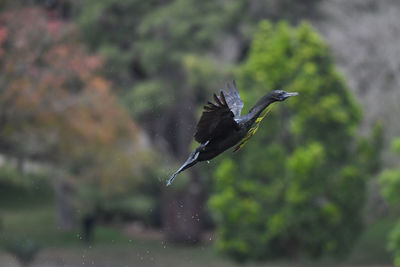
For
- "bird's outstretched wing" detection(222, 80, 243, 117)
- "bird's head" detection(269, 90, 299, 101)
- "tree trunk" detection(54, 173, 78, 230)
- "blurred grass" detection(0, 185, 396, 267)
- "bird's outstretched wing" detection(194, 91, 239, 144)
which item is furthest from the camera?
"tree trunk" detection(54, 173, 78, 230)

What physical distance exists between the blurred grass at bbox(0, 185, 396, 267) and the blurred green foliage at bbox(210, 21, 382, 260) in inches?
44.3

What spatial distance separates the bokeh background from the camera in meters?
15.6

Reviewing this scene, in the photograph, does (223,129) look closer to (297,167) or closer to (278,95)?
(278,95)

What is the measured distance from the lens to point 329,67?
16.0m

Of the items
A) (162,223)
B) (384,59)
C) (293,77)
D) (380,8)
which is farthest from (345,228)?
(162,223)

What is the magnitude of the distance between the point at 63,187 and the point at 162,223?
3090 mm

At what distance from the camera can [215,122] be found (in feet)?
17.3

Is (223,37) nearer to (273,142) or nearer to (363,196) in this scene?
(273,142)

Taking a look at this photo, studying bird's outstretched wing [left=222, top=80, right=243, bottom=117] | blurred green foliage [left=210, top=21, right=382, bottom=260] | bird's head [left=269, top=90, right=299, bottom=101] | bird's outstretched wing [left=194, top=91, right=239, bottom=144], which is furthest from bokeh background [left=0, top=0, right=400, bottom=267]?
bird's outstretched wing [left=194, top=91, right=239, bottom=144]

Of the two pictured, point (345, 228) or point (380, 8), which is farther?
point (380, 8)

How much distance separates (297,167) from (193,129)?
219 cm

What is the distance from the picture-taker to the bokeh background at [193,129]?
616 inches

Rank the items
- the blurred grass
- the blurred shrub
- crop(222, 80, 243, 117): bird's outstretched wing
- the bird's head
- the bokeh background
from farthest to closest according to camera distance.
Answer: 1. the blurred grass
2. the bokeh background
3. the blurred shrub
4. crop(222, 80, 243, 117): bird's outstretched wing
5. the bird's head

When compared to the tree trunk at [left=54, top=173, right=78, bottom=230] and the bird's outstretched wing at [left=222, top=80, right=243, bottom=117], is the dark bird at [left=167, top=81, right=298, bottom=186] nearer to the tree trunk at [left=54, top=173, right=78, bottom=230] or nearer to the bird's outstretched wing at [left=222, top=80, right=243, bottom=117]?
the bird's outstretched wing at [left=222, top=80, right=243, bottom=117]
